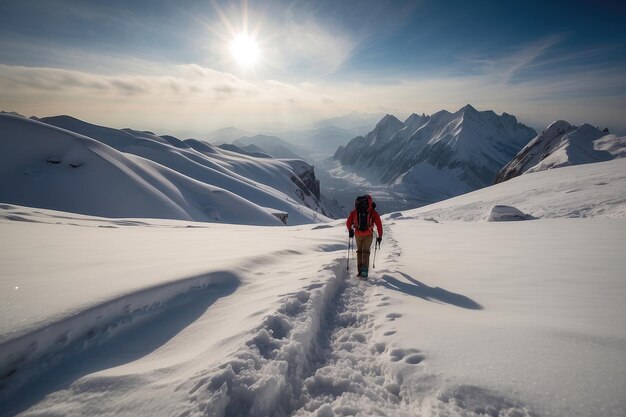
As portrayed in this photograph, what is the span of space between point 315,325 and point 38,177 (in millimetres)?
43935

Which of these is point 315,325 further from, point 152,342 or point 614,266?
point 614,266

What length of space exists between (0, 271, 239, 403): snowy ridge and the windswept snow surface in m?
0.02

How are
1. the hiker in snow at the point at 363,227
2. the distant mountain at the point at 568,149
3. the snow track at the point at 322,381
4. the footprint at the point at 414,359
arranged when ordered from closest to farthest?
the snow track at the point at 322,381
the footprint at the point at 414,359
the hiker in snow at the point at 363,227
the distant mountain at the point at 568,149

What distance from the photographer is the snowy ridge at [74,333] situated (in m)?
3.00

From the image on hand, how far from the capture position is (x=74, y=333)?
3648mm

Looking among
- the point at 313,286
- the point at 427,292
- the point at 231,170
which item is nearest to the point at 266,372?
the point at 313,286

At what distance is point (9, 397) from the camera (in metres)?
2.81

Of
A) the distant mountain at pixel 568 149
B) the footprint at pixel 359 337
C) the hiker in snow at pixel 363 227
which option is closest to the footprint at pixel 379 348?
the footprint at pixel 359 337

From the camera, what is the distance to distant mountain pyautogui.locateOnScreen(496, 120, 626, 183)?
83975mm

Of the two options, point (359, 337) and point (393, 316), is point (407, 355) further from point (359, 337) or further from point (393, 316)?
point (393, 316)

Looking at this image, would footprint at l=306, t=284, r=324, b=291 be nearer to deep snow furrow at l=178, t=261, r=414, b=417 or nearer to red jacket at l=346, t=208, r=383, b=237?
deep snow furrow at l=178, t=261, r=414, b=417

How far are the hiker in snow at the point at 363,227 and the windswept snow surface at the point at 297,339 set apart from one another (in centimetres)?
92

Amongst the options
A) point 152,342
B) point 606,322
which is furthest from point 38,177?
point 606,322

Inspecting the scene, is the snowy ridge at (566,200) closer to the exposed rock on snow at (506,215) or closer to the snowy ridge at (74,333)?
the exposed rock on snow at (506,215)
